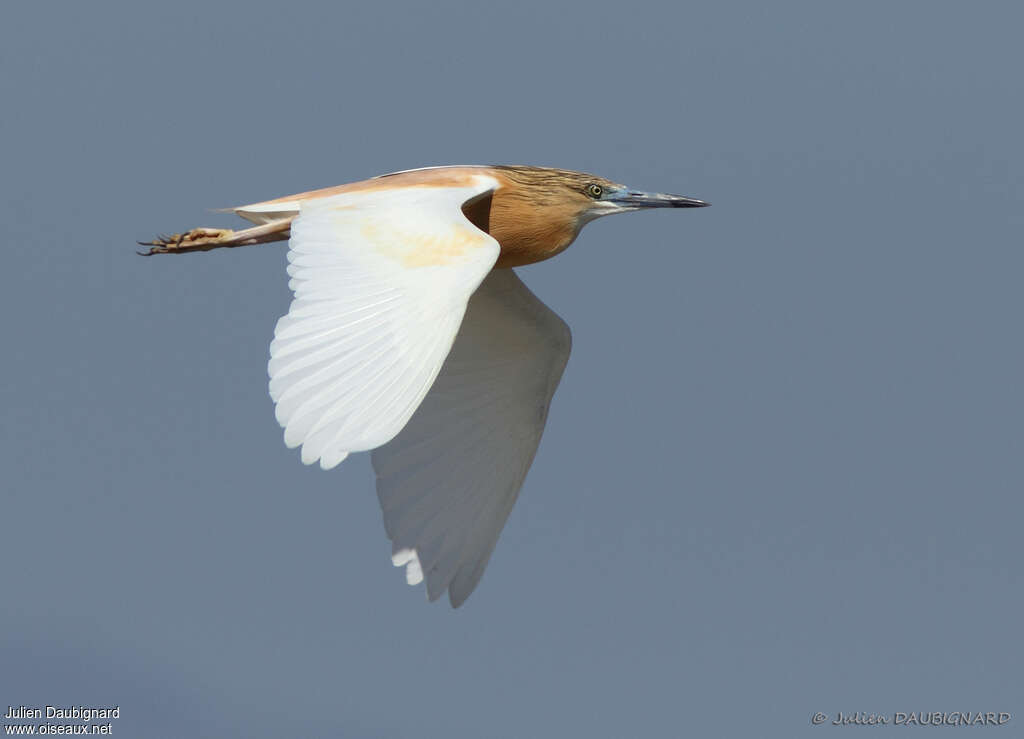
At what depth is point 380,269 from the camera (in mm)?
9641

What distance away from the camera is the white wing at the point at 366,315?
8.60 m

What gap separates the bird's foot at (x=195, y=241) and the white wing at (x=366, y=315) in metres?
1.11

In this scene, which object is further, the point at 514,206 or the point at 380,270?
the point at 514,206

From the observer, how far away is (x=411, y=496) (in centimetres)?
1281

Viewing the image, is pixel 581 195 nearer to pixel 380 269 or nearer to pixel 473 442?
pixel 473 442

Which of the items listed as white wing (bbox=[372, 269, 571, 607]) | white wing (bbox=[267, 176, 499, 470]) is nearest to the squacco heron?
white wing (bbox=[267, 176, 499, 470])

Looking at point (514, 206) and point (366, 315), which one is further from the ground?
point (366, 315)

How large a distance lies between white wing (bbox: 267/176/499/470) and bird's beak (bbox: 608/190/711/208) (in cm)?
224

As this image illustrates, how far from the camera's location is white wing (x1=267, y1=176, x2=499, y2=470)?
28.2 feet

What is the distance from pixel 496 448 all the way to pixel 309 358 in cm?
438

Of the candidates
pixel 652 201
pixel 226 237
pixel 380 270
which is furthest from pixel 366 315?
pixel 652 201

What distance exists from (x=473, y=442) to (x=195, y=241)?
2822 mm

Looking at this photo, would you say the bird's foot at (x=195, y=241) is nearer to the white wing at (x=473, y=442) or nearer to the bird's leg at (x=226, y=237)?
the bird's leg at (x=226, y=237)

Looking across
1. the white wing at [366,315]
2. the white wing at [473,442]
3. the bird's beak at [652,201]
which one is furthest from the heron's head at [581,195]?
the white wing at [366,315]
